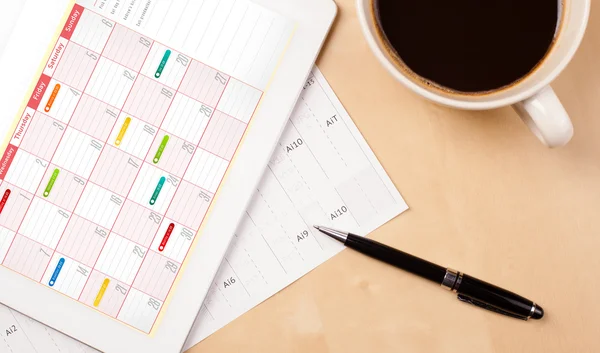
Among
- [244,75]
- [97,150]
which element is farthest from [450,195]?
[97,150]

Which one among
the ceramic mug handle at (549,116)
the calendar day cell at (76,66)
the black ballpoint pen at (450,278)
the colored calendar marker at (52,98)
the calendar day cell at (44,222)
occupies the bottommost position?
the calendar day cell at (44,222)

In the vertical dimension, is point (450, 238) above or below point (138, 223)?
above

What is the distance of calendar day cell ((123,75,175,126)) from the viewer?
23.8 inches

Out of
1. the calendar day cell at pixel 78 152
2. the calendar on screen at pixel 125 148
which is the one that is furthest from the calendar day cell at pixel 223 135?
the calendar day cell at pixel 78 152

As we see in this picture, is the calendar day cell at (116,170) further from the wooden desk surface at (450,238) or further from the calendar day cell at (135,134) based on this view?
the wooden desk surface at (450,238)

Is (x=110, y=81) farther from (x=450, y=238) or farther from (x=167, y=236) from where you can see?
(x=450, y=238)

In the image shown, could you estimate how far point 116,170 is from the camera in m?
0.61

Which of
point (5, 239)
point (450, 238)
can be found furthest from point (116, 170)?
point (450, 238)

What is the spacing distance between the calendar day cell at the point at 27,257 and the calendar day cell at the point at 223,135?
0.18 m

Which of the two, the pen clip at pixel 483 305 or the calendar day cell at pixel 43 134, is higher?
the pen clip at pixel 483 305

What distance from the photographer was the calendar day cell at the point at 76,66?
23.8 inches

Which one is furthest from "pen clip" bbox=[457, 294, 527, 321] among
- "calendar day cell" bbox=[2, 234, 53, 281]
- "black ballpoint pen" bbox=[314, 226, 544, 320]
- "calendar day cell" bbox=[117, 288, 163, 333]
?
"calendar day cell" bbox=[2, 234, 53, 281]

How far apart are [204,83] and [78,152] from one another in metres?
0.14

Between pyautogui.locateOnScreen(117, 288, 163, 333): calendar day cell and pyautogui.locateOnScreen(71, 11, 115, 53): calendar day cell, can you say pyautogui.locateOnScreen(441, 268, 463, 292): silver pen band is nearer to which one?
pyautogui.locateOnScreen(117, 288, 163, 333): calendar day cell
